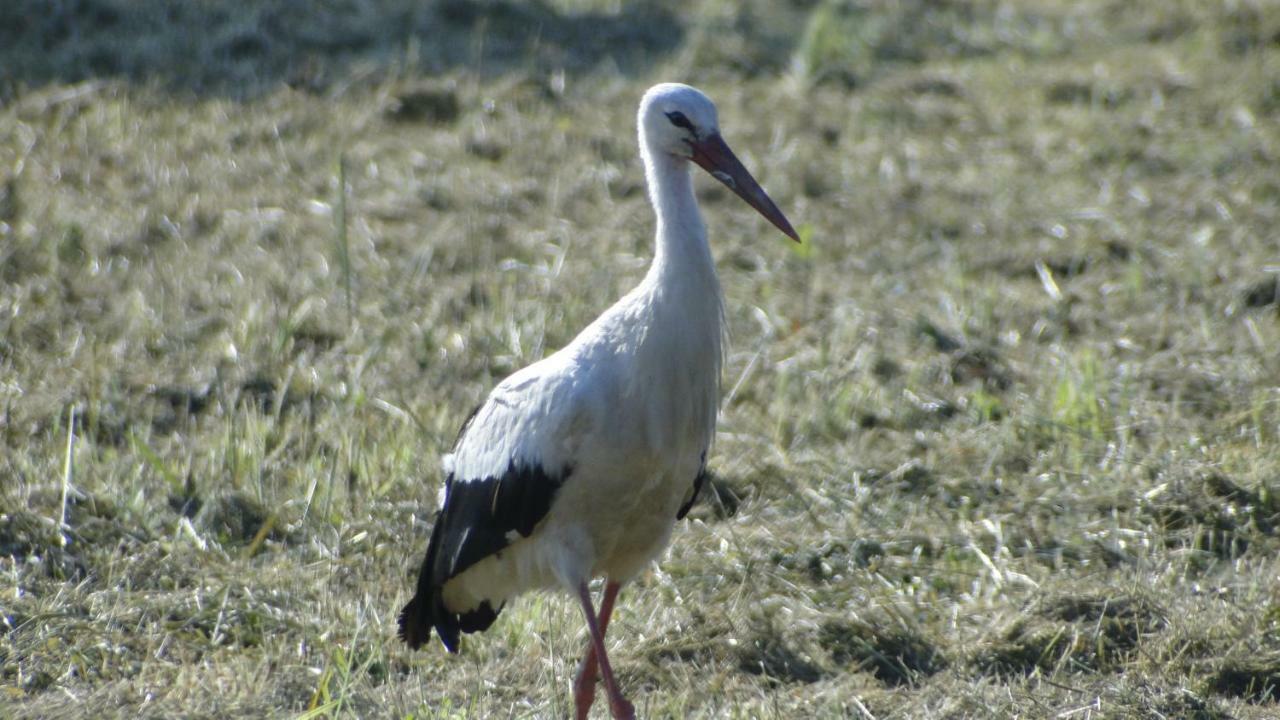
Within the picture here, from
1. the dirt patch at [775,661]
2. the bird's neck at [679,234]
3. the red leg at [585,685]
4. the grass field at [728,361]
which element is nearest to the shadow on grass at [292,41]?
the grass field at [728,361]

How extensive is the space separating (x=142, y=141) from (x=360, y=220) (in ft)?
4.57

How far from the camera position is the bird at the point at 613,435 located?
409 centimetres

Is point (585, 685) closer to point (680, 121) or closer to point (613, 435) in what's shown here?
point (613, 435)

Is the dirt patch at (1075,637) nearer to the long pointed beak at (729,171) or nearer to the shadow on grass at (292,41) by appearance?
the long pointed beak at (729,171)

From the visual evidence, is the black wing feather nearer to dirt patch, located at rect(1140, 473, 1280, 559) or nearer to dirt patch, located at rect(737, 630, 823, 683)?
dirt patch, located at rect(737, 630, 823, 683)

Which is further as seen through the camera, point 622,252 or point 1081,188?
point 1081,188

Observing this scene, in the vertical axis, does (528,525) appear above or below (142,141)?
above

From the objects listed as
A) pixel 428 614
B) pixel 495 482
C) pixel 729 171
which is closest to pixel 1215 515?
pixel 729 171

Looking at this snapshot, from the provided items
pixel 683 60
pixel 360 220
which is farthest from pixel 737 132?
pixel 360 220

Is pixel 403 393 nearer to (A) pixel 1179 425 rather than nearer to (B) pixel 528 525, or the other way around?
(B) pixel 528 525

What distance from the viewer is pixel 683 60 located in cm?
973

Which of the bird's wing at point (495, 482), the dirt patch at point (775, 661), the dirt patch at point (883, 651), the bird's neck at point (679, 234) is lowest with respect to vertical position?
the dirt patch at point (775, 661)

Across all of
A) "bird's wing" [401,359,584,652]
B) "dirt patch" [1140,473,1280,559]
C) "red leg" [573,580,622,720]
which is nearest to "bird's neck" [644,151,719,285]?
"bird's wing" [401,359,584,652]

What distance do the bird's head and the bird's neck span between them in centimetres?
6
